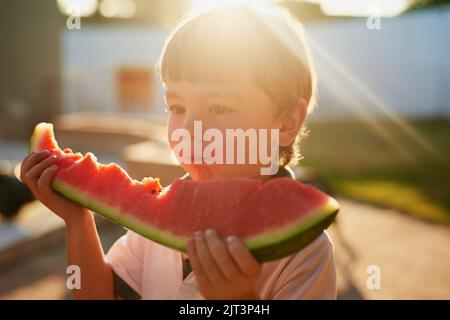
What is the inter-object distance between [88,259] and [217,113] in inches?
23.3

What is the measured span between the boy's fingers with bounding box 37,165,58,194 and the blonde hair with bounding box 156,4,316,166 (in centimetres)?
39

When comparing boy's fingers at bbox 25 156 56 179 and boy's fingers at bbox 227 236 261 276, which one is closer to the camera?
boy's fingers at bbox 227 236 261 276

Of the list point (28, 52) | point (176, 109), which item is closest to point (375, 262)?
point (176, 109)

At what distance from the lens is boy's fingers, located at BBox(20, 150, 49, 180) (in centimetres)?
157

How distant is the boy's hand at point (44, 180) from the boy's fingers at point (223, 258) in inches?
20.0

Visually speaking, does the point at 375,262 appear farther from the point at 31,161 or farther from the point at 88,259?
the point at 31,161

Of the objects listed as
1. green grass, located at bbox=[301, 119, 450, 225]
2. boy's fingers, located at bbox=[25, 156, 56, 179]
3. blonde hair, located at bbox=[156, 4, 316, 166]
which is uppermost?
blonde hair, located at bbox=[156, 4, 316, 166]

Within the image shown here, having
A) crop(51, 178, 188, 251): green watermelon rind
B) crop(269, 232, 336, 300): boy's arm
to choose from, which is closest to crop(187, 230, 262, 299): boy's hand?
crop(51, 178, 188, 251): green watermelon rind

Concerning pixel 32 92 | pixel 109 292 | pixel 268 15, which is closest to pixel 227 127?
pixel 268 15

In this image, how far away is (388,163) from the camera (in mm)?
10258

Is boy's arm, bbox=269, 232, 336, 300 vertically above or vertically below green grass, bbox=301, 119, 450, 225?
above

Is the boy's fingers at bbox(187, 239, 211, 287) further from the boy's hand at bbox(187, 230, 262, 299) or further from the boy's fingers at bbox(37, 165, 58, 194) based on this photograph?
the boy's fingers at bbox(37, 165, 58, 194)

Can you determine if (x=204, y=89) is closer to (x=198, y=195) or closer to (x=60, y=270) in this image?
(x=198, y=195)
